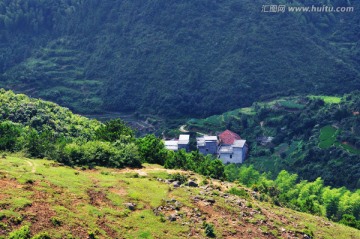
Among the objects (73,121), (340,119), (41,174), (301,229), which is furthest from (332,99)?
(41,174)

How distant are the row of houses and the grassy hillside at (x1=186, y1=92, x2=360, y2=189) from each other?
9.49ft

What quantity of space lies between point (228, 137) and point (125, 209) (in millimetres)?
74502

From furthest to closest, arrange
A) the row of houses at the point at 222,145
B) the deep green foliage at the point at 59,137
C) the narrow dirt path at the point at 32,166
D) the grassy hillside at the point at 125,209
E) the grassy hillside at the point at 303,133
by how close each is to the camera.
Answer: the row of houses at the point at 222,145, the grassy hillside at the point at 303,133, the deep green foliage at the point at 59,137, the narrow dirt path at the point at 32,166, the grassy hillside at the point at 125,209

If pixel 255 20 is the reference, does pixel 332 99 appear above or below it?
below

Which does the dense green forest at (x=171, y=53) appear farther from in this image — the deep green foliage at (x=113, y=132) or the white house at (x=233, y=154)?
the deep green foliage at (x=113, y=132)

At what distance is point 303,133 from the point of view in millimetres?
115312

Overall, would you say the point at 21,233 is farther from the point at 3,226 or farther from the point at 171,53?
the point at 171,53

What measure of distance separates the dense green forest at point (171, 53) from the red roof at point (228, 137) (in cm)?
2907

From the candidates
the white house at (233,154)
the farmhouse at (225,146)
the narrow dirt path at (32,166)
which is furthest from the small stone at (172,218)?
the white house at (233,154)

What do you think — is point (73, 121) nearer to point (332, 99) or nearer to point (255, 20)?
point (332, 99)

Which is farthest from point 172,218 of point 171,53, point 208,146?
point 171,53

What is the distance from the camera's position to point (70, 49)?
587 ft

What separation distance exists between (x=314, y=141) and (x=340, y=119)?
9946 mm

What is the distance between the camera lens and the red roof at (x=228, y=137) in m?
115
